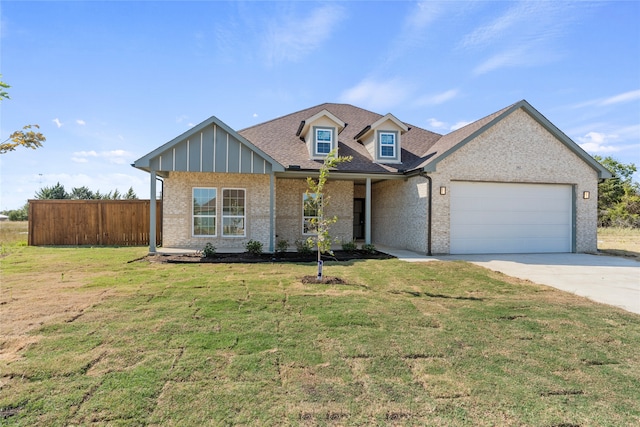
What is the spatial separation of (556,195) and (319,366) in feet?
47.7

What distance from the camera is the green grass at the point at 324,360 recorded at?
106 inches

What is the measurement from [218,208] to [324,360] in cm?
1108

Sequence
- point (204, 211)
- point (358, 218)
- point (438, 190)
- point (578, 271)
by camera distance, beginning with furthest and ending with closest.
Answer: point (358, 218), point (204, 211), point (438, 190), point (578, 271)

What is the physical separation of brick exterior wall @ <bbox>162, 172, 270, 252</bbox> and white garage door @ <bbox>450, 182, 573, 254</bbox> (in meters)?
7.88

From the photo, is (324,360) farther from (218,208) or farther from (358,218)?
(358,218)

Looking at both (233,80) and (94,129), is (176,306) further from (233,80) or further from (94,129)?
(94,129)

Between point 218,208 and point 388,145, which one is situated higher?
point 388,145

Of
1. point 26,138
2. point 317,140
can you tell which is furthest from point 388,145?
point 26,138

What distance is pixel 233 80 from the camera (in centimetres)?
1186

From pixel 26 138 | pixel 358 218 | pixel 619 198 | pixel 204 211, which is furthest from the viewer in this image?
pixel 619 198

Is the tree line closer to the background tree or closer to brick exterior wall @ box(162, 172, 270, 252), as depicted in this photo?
Result: brick exterior wall @ box(162, 172, 270, 252)

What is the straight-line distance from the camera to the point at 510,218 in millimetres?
13242

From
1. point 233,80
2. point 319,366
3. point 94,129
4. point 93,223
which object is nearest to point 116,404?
point 319,366

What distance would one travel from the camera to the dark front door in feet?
59.9
